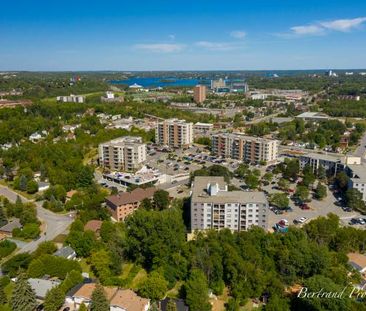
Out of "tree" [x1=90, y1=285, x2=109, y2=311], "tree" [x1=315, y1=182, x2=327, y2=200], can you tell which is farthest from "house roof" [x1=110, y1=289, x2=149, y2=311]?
"tree" [x1=315, y1=182, x2=327, y2=200]

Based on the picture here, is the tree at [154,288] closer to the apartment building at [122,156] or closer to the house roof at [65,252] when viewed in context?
the house roof at [65,252]

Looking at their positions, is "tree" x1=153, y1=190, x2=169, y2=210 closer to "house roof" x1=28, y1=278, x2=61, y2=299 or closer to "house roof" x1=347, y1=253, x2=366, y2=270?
"house roof" x1=28, y1=278, x2=61, y2=299

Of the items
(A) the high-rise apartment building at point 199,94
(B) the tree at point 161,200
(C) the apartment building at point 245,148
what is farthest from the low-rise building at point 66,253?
(A) the high-rise apartment building at point 199,94

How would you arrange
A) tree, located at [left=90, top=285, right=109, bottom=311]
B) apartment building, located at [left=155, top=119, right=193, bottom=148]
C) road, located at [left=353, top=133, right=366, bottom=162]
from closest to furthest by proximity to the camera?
tree, located at [left=90, top=285, right=109, bottom=311] → road, located at [left=353, top=133, right=366, bottom=162] → apartment building, located at [left=155, top=119, right=193, bottom=148]

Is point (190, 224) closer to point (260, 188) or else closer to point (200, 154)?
point (260, 188)

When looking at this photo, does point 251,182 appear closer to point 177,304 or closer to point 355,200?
point 355,200

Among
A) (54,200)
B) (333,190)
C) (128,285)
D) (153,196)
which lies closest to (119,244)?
(128,285)

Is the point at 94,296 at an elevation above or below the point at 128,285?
above
